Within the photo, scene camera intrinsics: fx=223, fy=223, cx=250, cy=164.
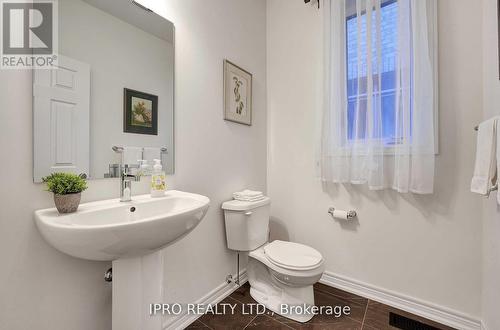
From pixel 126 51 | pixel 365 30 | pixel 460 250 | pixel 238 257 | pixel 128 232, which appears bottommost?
pixel 238 257

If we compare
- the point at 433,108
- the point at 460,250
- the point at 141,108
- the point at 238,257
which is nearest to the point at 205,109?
the point at 141,108

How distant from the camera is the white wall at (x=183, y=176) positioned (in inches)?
31.3

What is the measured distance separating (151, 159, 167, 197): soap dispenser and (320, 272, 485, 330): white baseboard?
1.52m

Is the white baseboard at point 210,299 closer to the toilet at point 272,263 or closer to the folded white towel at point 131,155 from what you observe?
the toilet at point 272,263

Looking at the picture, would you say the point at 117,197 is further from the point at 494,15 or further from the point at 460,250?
the point at 494,15

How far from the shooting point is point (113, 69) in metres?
1.09

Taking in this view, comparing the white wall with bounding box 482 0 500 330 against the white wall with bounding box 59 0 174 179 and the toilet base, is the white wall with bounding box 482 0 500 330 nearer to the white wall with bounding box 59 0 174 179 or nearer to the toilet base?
the toilet base

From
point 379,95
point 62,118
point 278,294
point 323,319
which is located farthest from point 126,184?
point 379,95

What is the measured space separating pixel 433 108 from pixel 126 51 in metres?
1.79

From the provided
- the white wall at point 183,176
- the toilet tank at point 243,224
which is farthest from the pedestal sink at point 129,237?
the toilet tank at point 243,224

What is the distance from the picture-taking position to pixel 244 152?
190 cm

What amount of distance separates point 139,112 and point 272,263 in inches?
47.4

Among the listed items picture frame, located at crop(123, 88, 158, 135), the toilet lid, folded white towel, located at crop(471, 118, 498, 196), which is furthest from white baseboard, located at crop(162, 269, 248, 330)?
folded white towel, located at crop(471, 118, 498, 196)

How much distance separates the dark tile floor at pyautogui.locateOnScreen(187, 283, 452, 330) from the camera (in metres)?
1.38
